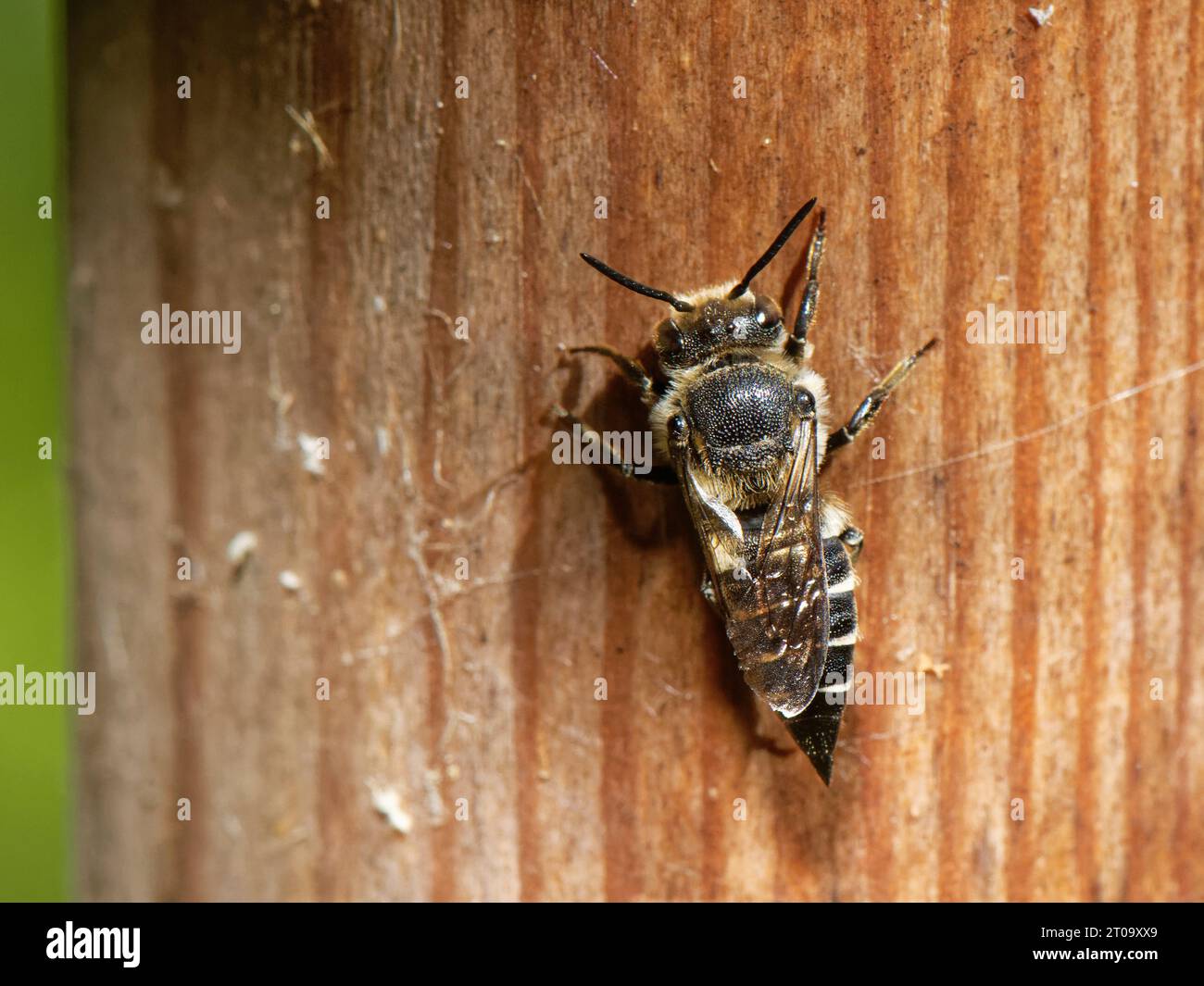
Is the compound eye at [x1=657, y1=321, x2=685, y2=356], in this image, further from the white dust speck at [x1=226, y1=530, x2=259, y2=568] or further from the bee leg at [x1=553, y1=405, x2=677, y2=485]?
the white dust speck at [x1=226, y1=530, x2=259, y2=568]

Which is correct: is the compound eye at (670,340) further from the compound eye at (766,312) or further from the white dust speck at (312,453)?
the white dust speck at (312,453)

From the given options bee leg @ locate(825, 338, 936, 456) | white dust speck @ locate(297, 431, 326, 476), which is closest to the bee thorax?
bee leg @ locate(825, 338, 936, 456)

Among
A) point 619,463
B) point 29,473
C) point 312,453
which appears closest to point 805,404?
point 619,463

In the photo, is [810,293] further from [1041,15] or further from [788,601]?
[788,601]

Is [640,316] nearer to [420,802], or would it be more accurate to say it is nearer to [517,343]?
[517,343]

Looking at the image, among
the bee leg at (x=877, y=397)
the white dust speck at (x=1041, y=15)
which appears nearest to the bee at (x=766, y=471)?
the bee leg at (x=877, y=397)

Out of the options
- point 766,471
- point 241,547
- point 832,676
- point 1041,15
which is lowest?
point 832,676
